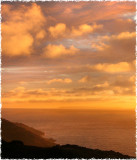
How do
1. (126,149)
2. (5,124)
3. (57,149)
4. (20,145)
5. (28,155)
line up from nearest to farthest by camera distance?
(28,155)
(57,149)
(20,145)
(5,124)
(126,149)

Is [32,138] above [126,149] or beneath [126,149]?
above

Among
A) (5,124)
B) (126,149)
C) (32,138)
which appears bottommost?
(126,149)

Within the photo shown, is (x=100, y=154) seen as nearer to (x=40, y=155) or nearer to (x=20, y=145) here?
(x=40, y=155)

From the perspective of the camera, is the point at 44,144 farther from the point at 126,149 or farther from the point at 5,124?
the point at 126,149

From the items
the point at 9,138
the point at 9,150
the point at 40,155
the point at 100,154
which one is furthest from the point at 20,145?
the point at 9,138

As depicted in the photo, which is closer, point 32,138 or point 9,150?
point 9,150

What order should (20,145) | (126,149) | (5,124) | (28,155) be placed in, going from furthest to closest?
(126,149) → (5,124) → (20,145) → (28,155)

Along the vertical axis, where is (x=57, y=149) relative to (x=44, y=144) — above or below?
above

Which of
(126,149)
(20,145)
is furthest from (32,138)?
(126,149)

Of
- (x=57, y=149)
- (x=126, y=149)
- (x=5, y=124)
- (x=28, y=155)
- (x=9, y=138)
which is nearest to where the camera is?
(x=28, y=155)
